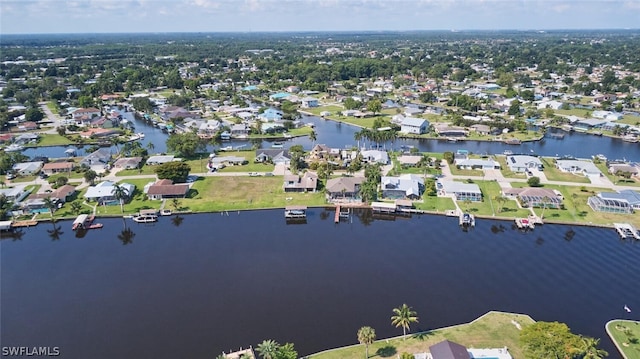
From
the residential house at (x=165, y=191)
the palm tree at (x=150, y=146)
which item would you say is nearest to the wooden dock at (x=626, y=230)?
the residential house at (x=165, y=191)

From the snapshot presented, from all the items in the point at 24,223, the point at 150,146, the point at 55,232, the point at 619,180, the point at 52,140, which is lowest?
the point at 55,232

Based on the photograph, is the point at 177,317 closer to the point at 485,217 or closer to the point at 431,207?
the point at 431,207

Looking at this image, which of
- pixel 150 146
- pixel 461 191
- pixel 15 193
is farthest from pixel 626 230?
pixel 15 193

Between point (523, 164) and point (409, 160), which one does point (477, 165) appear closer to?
point (523, 164)

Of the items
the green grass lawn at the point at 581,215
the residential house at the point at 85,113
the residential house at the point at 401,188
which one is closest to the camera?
A: the green grass lawn at the point at 581,215

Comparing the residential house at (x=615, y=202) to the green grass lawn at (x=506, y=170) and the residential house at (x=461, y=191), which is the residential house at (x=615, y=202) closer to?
the green grass lawn at (x=506, y=170)

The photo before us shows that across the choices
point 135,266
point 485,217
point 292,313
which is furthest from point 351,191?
point 135,266
